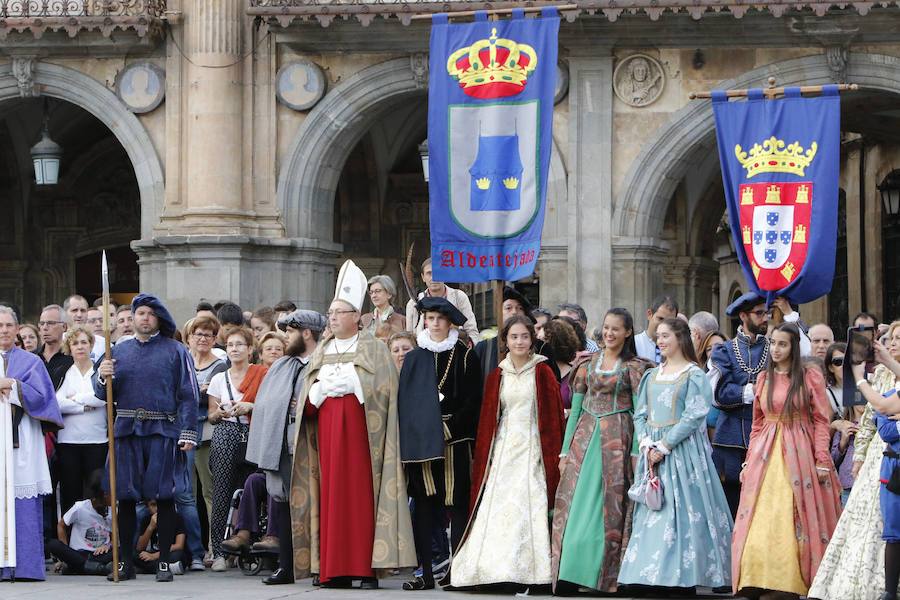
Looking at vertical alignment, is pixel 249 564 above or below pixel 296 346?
below

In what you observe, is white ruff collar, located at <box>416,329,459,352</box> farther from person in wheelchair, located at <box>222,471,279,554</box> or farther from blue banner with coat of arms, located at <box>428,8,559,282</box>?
person in wheelchair, located at <box>222,471,279,554</box>

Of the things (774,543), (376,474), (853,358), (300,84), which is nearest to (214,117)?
(300,84)

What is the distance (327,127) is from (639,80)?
345 cm

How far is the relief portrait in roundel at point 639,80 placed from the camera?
792 inches

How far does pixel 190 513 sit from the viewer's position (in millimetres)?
13078

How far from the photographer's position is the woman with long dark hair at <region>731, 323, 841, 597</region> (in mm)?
10789

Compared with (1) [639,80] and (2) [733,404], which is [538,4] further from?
(2) [733,404]

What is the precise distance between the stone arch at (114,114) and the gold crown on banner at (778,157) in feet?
29.2

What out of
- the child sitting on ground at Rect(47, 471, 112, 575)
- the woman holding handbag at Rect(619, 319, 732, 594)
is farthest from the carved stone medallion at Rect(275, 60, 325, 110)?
the woman holding handbag at Rect(619, 319, 732, 594)

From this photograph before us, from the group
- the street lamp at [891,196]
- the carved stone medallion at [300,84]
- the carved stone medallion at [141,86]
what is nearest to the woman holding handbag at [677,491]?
the carved stone medallion at [300,84]

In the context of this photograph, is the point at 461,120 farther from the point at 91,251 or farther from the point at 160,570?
the point at 91,251

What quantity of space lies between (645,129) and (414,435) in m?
9.20

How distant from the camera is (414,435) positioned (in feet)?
38.3

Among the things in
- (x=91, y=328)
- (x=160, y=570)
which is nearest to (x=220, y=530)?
(x=160, y=570)
